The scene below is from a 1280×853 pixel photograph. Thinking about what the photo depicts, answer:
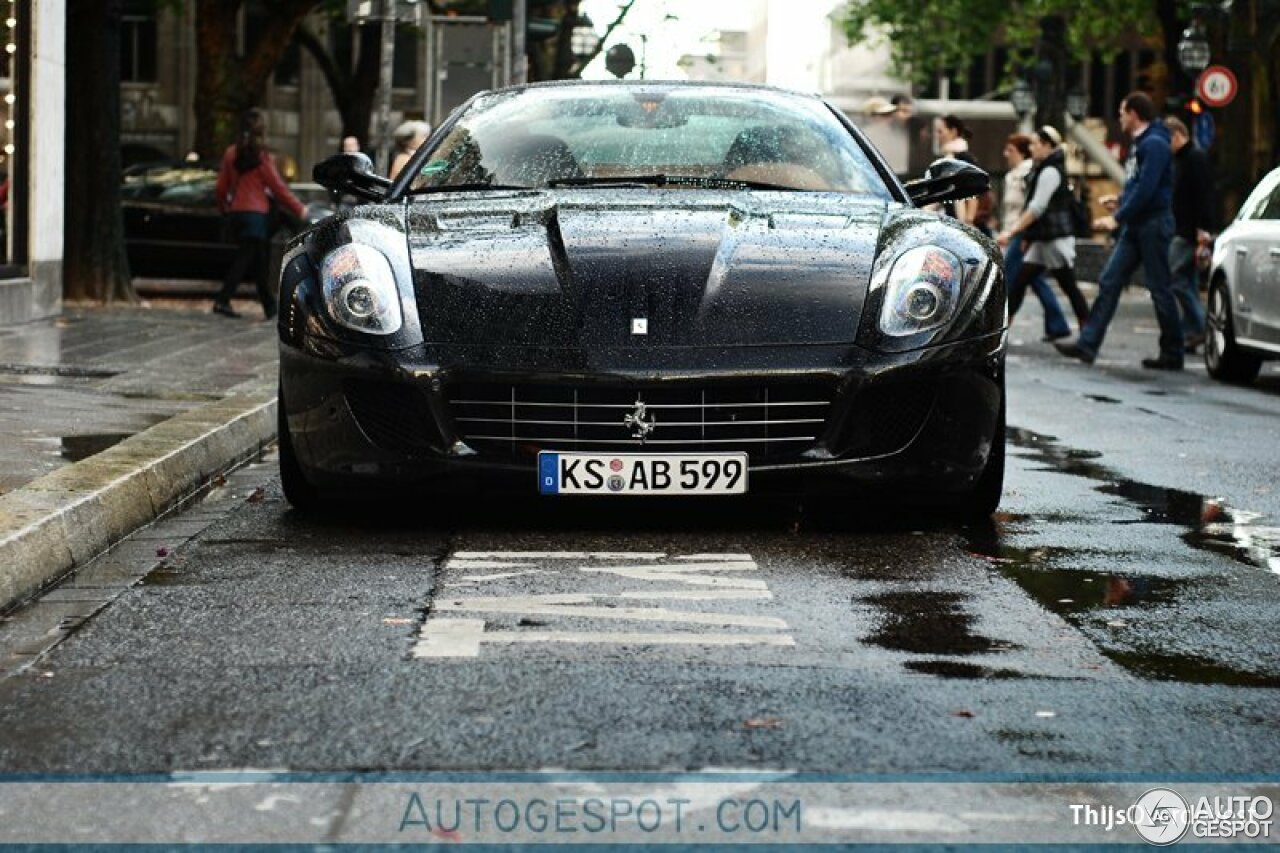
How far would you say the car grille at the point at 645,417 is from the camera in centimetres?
702

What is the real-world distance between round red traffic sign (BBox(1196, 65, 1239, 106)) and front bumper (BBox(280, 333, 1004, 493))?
2487cm

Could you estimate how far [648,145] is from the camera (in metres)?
8.65

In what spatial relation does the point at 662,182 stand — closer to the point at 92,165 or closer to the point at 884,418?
the point at 884,418

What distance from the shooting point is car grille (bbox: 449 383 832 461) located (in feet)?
23.0

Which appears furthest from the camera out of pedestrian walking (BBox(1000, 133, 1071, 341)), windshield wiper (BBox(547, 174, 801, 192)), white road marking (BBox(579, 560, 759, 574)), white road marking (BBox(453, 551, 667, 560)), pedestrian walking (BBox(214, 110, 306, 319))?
pedestrian walking (BBox(214, 110, 306, 319))

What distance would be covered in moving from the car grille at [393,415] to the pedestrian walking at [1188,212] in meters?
12.2

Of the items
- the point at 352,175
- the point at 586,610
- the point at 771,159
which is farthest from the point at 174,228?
the point at 586,610

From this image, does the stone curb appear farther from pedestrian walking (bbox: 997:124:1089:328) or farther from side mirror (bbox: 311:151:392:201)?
pedestrian walking (bbox: 997:124:1089:328)

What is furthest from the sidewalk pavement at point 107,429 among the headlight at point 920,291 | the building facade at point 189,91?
the building facade at point 189,91

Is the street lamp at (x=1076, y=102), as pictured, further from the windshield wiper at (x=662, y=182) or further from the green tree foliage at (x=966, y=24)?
the windshield wiper at (x=662, y=182)

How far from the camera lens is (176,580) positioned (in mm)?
6465

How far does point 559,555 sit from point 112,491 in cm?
138

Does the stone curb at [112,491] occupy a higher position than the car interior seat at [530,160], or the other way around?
the car interior seat at [530,160]

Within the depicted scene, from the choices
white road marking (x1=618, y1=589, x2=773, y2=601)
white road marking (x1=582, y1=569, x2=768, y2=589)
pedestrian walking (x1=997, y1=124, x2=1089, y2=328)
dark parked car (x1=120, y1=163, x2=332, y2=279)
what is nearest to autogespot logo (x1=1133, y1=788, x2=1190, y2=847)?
white road marking (x1=618, y1=589, x2=773, y2=601)
